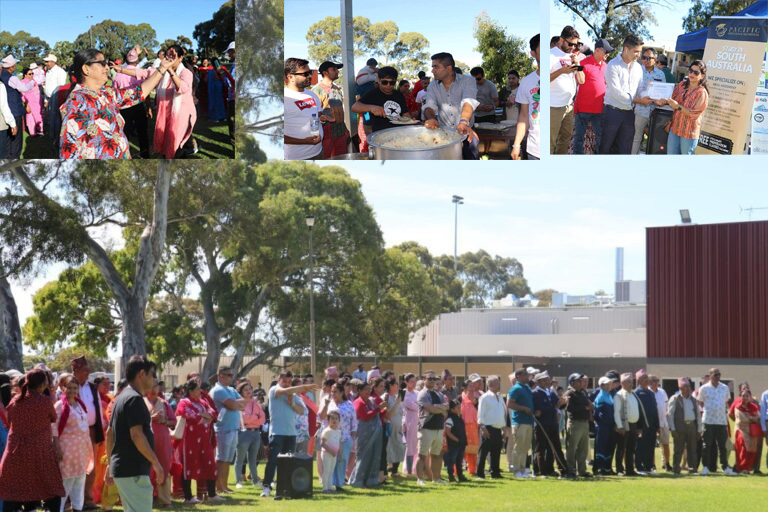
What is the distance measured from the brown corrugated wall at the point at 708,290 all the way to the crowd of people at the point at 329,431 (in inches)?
440

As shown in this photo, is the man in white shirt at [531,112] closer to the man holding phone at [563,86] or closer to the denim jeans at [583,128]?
the man holding phone at [563,86]

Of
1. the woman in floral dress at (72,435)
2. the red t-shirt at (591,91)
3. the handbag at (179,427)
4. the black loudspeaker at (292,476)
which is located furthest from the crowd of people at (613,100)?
the woman in floral dress at (72,435)

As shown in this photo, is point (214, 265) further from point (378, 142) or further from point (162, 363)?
point (378, 142)

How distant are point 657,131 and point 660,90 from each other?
27.8 inches

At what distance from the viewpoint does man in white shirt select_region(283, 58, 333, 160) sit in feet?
62.1

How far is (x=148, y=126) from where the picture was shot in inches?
864

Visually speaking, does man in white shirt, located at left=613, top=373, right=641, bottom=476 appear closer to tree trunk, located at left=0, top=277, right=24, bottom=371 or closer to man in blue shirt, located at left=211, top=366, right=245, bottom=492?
man in blue shirt, located at left=211, top=366, right=245, bottom=492

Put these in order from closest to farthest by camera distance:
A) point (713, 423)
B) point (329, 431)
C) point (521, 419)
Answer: point (329, 431)
point (521, 419)
point (713, 423)

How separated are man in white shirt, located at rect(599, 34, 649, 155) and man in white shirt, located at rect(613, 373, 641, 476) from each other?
16.8 ft

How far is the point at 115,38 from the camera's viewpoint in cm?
2292

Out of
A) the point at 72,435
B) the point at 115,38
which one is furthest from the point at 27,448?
the point at 115,38

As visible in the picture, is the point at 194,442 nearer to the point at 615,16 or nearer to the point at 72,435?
the point at 72,435

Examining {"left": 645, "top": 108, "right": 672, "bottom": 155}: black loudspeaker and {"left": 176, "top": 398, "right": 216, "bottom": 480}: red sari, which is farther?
{"left": 645, "top": 108, "right": 672, "bottom": 155}: black loudspeaker

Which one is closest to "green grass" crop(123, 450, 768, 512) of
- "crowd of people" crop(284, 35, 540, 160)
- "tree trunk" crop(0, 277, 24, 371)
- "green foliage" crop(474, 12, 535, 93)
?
"crowd of people" crop(284, 35, 540, 160)
